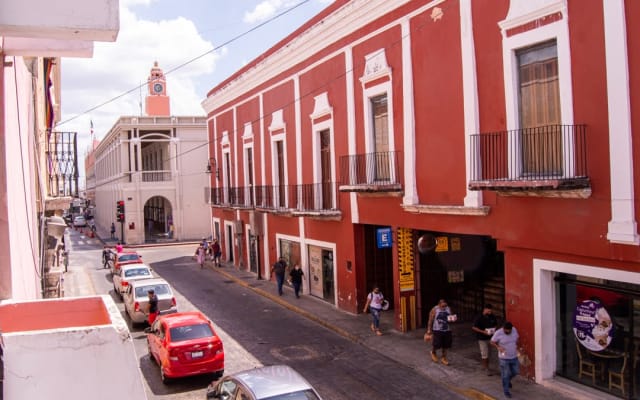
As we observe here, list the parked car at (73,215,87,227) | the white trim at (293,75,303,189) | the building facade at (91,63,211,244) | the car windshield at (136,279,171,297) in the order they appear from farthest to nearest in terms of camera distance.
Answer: the parked car at (73,215,87,227) → the building facade at (91,63,211,244) → the white trim at (293,75,303,189) → the car windshield at (136,279,171,297)

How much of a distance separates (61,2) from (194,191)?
44.9 m

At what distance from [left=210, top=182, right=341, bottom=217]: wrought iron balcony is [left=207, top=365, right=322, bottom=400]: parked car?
31.9 ft

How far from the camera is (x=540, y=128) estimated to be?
440 inches

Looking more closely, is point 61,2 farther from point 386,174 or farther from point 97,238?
point 97,238

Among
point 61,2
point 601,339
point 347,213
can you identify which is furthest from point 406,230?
point 61,2

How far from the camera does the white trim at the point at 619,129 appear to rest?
949 cm

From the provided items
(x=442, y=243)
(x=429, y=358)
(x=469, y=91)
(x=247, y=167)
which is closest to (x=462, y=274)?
(x=442, y=243)

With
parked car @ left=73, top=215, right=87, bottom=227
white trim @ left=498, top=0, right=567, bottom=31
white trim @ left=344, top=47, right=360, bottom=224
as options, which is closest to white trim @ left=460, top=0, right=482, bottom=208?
white trim @ left=498, top=0, right=567, bottom=31

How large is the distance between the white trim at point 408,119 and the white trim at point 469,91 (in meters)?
2.03

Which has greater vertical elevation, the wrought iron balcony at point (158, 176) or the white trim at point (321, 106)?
the white trim at point (321, 106)

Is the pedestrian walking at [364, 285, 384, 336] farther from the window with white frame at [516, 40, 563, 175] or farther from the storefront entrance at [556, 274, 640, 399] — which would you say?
the window with white frame at [516, 40, 563, 175]

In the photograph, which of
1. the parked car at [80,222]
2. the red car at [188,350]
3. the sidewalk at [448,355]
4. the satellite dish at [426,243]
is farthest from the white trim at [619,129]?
the parked car at [80,222]

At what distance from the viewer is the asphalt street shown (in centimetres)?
1220

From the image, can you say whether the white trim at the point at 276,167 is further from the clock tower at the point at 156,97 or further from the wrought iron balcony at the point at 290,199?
the clock tower at the point at 156,97
